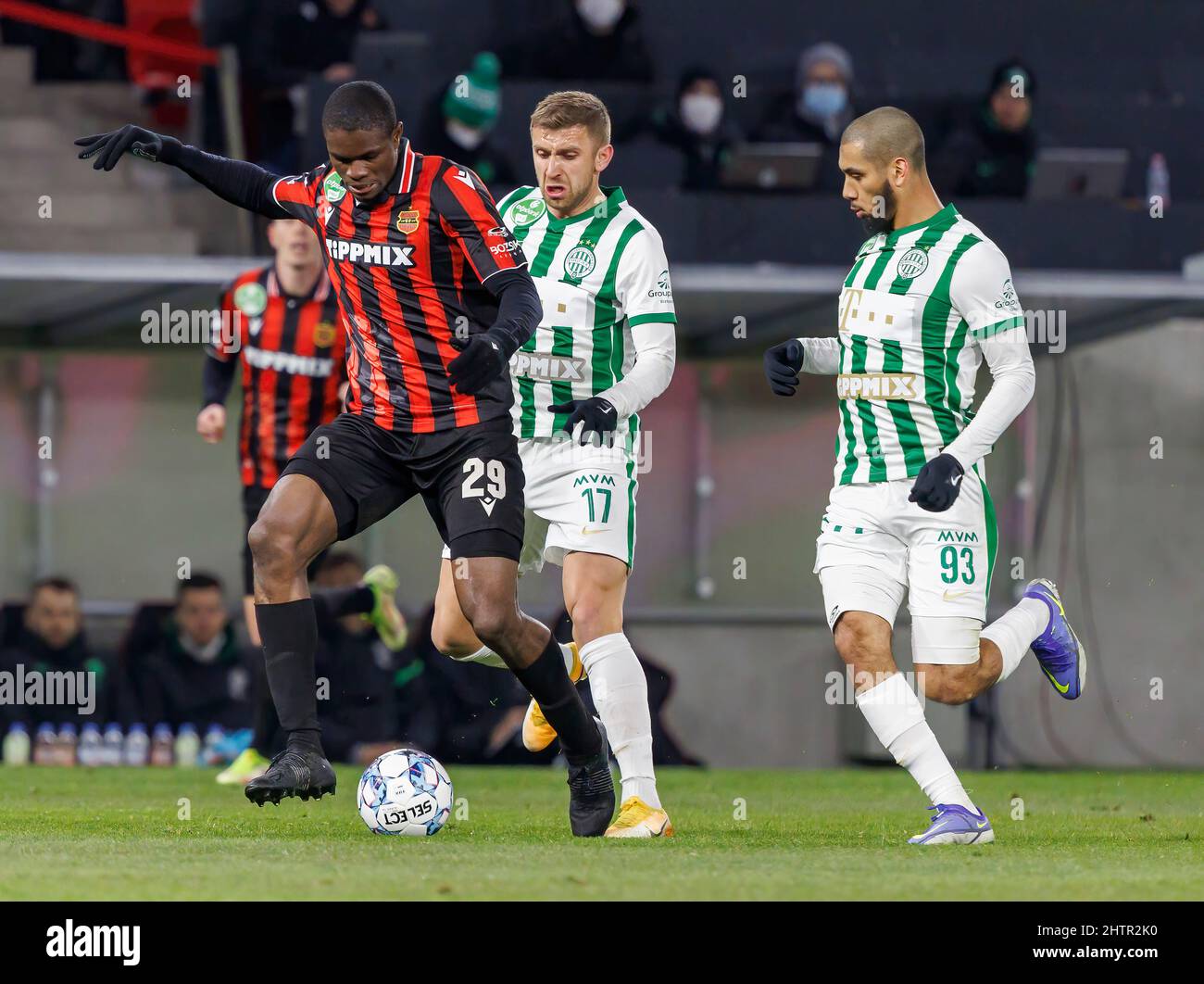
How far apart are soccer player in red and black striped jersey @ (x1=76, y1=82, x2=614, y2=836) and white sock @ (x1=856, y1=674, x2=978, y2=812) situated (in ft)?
2.59

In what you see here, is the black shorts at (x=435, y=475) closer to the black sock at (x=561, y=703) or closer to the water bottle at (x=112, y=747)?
the black sock at (x=561, y=703)

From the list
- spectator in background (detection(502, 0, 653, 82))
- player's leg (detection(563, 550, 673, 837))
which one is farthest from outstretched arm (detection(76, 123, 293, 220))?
spectator in background (detection(502, 0, 653, 82))

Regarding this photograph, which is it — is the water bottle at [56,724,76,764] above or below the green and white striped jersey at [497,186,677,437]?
below

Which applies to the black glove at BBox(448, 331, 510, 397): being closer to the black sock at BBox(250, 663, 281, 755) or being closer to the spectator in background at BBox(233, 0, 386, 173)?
the black sock at BBox(250, 663, 281, 755)

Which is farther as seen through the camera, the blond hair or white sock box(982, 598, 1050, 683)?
white sock box(982, 598, 1050, 683)

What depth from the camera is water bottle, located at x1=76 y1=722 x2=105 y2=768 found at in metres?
10.4

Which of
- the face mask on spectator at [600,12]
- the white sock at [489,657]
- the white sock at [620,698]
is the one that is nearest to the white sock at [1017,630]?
the white sock at [620,698]

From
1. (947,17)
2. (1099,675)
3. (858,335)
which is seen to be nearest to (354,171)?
(858,335)

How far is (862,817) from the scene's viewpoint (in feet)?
22.6

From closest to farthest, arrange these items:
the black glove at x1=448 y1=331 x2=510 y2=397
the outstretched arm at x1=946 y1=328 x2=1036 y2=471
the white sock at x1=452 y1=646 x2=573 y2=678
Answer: the black glove at x1=448 y1=331 x2=510 y2=397 → the outstretched arm at x1=946 y1=328 x2=1036 y2=471 → the white sock at x1=452 y1=646 x2=573 y2=678

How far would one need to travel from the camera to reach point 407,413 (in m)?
5.48

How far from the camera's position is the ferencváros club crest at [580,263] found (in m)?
5.94

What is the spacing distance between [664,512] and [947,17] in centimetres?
492
